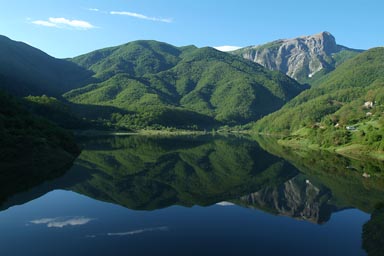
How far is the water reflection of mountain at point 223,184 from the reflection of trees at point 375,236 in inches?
310

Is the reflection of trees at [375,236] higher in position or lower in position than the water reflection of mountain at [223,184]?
higher

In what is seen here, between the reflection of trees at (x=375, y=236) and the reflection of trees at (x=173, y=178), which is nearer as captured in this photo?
the reflection of trees at (x=375, y=236)

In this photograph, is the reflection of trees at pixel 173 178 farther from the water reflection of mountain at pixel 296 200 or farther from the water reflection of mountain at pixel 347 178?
the water reflection of mountain at pixel 347 178

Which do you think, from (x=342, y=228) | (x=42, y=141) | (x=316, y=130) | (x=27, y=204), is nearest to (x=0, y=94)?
(x=42, y=141)

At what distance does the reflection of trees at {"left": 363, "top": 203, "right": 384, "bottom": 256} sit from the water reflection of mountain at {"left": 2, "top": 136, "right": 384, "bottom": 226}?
7863 millimetres

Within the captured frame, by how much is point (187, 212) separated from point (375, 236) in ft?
85.2

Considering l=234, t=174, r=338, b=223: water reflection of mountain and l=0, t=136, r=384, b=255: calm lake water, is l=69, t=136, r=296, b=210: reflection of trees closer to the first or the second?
l=0, t=136, r=384, b=255: calm lake water

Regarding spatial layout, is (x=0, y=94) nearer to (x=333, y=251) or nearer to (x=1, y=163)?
(x=1, y=163)

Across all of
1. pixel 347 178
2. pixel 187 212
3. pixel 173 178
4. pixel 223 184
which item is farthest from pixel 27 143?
pixel 347 178

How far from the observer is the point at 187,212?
2197 inches

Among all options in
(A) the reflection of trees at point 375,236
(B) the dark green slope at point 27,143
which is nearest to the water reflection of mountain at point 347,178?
(A) the reflection of trees at point 375,236

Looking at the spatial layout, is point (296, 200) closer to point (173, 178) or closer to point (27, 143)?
point (173, 178)

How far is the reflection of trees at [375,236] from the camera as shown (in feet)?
120

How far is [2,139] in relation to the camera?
251 feet
